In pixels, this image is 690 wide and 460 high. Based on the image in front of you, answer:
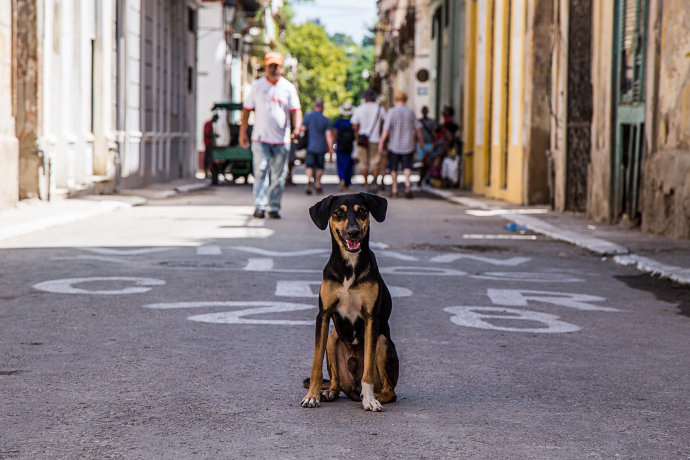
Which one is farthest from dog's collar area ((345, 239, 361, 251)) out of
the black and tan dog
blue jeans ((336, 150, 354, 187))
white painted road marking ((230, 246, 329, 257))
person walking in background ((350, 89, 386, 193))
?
blue jeans ((336, 150, 354, 187))

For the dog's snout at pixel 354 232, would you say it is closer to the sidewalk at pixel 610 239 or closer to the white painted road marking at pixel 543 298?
the white painted road marking at pixel 543 298

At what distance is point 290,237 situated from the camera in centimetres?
1395

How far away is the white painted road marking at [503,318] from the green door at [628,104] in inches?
311

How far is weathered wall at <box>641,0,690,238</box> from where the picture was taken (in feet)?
45.7

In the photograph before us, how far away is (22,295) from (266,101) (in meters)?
8.65

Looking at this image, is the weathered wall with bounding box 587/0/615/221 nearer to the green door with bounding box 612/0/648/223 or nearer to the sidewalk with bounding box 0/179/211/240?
the green door with bounding box 612/0/648/223

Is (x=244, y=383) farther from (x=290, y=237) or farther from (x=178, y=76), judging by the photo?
(x=178, y=76)

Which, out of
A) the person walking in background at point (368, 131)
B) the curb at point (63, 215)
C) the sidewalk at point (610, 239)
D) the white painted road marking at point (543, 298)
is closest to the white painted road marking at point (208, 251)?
the curb at point (63, 215)

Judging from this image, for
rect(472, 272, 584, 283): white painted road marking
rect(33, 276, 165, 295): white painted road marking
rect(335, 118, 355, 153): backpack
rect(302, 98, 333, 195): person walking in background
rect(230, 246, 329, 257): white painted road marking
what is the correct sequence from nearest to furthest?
rect(33, 276, 165, 295): white painted road marking, rect(472, 272, 584, 283): white painted road marking, rect(230, 246, 329, 257): white painted road marking, rect(302, 98, 333, 195): person walking in background, rect(335, 118, 355, 153): backpack

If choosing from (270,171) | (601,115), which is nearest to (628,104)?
(601,115)

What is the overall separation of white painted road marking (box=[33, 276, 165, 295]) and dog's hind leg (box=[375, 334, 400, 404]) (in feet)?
13.0

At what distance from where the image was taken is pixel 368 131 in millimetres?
26375

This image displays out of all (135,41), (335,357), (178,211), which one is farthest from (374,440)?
(135,41)

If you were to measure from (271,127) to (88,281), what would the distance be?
758 centimetres
